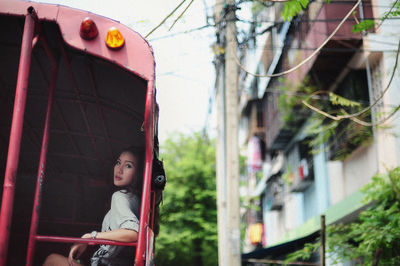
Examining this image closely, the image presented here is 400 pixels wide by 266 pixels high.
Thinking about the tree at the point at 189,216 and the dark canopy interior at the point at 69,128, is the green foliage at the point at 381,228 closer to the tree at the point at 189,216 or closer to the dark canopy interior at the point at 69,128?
the dark canopy interior at the point at 69,128

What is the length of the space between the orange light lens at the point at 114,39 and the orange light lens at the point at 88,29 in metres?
0.12

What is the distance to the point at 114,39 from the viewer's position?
4422 mm

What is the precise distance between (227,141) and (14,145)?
5437mm

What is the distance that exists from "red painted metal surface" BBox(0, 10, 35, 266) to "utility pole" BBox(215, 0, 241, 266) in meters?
4.50

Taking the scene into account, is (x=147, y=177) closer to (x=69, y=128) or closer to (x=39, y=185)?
(x=39, y=185)

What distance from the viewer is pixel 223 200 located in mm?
9125

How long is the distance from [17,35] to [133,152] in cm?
159

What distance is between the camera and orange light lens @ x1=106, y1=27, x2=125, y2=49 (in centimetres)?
441

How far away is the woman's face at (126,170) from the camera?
17.0ft

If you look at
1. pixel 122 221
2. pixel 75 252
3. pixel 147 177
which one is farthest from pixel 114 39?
pixel 75 252

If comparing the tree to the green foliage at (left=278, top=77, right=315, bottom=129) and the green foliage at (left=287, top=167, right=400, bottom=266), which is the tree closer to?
the green foliage at (left=278, top=77, right=315, bottom=129)

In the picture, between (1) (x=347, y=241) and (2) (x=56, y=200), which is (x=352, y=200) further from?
(2) (x=56, y=200)

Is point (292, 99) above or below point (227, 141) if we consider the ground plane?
above

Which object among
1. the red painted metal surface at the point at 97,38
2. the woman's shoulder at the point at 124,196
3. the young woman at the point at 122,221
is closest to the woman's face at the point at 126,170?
the young woman at the point at 122,221
